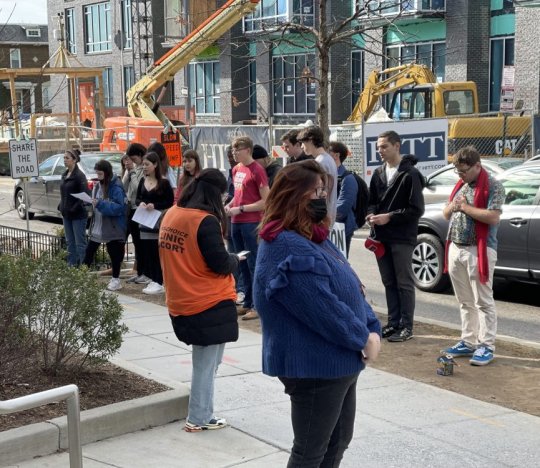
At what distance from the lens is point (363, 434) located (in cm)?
612

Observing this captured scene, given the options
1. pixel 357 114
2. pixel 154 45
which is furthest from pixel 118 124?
pixel 154 45

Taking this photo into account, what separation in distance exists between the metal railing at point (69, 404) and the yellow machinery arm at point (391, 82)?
76.2 ft

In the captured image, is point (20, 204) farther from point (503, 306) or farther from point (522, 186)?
point (522, 186)

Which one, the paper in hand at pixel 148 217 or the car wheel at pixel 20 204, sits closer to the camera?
the paper in hand at pixel 148 217

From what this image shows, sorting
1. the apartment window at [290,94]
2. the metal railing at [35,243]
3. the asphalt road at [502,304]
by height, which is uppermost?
the apartment window at [290,94]

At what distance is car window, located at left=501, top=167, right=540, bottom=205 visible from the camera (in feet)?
35.7

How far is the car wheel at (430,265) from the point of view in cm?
1180

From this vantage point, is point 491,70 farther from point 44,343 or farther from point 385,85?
point 44,343

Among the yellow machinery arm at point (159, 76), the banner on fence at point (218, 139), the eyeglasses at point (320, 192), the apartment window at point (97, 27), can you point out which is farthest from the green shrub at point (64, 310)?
the apartment window at point (97, 27)

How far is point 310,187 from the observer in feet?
14.0

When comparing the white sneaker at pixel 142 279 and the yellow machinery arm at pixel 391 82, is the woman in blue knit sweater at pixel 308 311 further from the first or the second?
the yellow machinery arm at pixel 391 82

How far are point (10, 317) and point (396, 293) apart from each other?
380 centimetres

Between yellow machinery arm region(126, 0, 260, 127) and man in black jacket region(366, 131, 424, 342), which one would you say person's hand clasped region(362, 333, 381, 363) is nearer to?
man in black jacket region(366, 131, 424, 342)

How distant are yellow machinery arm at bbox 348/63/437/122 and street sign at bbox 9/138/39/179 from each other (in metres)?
14.3
